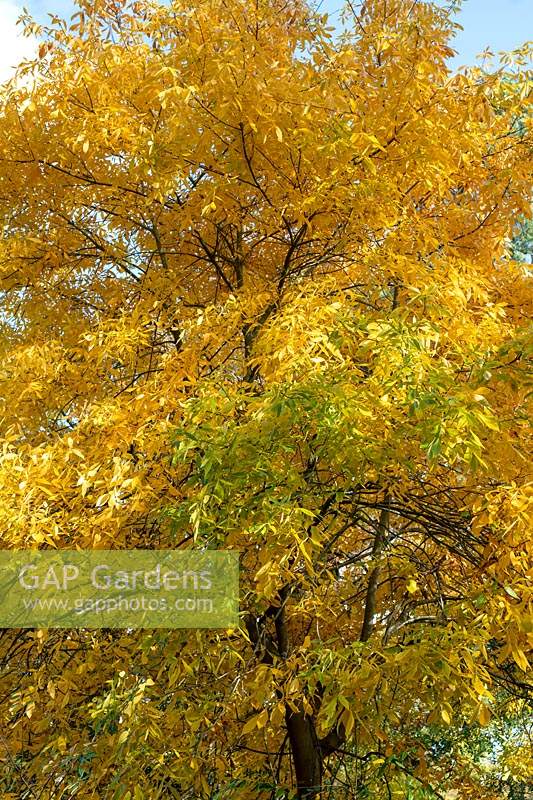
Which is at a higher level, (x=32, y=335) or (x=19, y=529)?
(x=32, y=335)

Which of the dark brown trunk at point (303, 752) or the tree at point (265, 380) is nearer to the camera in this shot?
the tree at point (265, 380)

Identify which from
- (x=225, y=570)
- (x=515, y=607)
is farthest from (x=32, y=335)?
(x=515, y=607)

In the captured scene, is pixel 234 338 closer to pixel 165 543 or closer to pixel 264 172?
pixel 264 172

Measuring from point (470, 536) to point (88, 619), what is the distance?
4.94 feet

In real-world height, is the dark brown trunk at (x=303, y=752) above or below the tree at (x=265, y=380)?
below

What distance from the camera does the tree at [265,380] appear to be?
234 cm

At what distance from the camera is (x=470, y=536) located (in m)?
3.02

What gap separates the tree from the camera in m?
2.34

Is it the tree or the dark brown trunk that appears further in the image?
the dark brown trunk

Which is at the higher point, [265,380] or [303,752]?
[265,380]

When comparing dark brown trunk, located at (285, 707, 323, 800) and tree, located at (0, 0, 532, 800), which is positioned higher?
tree, located at (0, 0, 532, 800)

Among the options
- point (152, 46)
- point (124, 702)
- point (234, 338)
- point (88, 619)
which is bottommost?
point (124, 702)

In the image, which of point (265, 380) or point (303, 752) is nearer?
point (265, 380)

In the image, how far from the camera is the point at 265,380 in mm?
3205
